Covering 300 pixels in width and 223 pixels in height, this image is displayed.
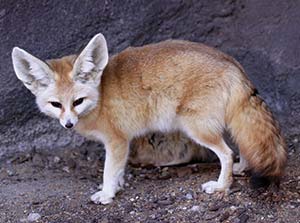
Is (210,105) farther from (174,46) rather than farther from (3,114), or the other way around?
(3,114)

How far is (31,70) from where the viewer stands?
4801 millimetres

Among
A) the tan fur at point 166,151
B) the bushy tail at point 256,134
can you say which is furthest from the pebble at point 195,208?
the tan fur at point 166,151

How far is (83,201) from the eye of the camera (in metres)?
5.03

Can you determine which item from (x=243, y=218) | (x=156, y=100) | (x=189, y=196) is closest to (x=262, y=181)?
(x=243, y=218)

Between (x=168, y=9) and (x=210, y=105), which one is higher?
(x=168, y=9)

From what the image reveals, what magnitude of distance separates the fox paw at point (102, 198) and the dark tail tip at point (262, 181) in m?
0.96

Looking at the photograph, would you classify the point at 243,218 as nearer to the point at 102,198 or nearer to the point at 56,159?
the point at 102,198

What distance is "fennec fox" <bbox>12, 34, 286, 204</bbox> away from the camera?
4.79 meters

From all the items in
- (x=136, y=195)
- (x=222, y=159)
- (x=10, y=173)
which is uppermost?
(x=222, y=159)

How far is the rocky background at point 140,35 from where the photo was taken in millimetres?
5438

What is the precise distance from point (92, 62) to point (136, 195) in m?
0.95

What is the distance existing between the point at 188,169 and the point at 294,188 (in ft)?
2.84

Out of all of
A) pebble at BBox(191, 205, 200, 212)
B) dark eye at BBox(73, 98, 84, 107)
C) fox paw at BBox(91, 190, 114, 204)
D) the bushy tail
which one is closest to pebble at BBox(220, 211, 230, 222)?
pebble at BBox(191, 205, 200, 212)

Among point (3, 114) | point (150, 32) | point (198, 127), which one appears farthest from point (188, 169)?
point (3, 114)
